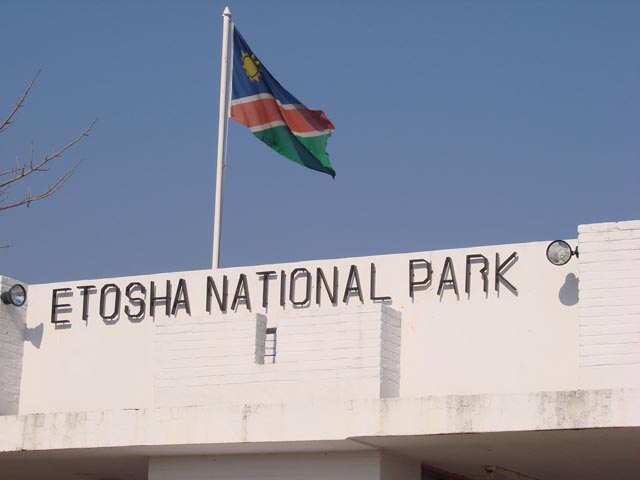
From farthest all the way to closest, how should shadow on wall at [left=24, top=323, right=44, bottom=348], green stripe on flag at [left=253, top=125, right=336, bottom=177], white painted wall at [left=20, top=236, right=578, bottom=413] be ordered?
green stripe on flag at [left=253, top=125, right=336, bottom=177]
shadow on wall at [left=24, top=323, right=44, bottom=348]
white painted wall at [left=20, top=236, right=578, bottom=413]

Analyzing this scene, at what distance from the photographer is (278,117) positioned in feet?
64.5

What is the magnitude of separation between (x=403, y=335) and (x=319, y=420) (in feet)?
5.94

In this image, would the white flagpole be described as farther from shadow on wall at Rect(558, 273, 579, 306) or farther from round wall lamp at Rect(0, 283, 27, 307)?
shadow on wall at Rect(558, 273, 579, 306)

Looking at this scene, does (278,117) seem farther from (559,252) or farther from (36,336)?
(559,252)

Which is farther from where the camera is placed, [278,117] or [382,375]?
[278,117]

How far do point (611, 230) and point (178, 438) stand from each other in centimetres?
554

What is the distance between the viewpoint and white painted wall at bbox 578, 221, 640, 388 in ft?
47.6

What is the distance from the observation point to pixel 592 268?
14.9 meters

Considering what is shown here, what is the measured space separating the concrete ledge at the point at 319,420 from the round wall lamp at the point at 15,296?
2048 mm

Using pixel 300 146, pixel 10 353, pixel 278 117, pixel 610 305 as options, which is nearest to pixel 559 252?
pixel 610 305

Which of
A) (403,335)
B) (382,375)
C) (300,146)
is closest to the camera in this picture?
(382,375)

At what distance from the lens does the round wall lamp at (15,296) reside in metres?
18.3

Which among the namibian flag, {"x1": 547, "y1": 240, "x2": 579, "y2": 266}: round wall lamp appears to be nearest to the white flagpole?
the namibian flag

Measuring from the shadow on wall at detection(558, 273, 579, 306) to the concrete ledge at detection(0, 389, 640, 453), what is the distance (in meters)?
1.85
